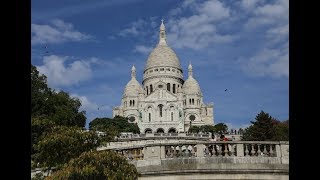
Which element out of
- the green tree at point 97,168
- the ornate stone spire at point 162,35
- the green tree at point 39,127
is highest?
the ornate stone spire at point 162,35

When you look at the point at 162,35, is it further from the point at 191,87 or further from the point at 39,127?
the point at 39,127

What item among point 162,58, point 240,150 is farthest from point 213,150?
point 162,58

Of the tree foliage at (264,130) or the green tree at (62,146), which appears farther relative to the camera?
the tree foliage at (264,130)

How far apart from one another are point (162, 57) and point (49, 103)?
90.2m

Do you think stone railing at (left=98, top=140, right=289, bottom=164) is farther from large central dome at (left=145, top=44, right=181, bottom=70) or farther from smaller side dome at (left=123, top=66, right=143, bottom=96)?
large central dome at (left=145, top=44, right=181, bottom=70)

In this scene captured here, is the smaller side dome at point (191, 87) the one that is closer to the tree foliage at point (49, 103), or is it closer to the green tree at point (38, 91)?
the tree foliage at point (49, 103)

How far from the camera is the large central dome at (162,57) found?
140875mm

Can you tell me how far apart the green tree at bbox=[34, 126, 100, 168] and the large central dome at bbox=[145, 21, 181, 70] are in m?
123

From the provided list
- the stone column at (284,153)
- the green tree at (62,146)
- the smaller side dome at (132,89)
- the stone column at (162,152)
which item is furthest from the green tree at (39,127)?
the smaller side dome at (132,89)

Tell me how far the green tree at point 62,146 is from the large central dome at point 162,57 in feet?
404

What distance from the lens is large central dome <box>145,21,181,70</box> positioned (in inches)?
5546

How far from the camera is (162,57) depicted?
14175 centimetres
